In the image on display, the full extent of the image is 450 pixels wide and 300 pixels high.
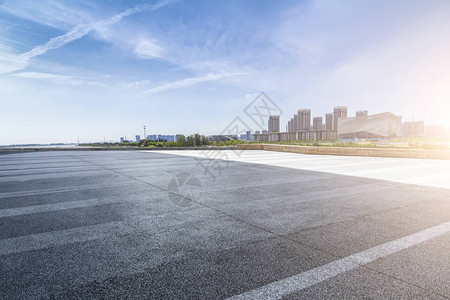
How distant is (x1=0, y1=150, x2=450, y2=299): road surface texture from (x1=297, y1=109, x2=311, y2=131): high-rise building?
237ft

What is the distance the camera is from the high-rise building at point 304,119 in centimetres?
7496

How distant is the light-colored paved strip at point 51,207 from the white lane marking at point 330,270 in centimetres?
436

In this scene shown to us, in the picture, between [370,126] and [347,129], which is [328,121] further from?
[370,126]

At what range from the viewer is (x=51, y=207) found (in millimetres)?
5129

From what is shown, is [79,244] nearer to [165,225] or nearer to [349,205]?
[165,225]

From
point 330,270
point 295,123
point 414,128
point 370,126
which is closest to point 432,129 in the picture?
point 414,128

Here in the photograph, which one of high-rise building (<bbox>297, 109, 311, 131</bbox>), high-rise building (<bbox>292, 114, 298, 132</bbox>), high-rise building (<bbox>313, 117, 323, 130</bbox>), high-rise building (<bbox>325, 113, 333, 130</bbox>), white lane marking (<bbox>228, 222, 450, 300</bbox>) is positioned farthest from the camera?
high-rise building (<bbox>313, 117, 323, 130</bbox>)

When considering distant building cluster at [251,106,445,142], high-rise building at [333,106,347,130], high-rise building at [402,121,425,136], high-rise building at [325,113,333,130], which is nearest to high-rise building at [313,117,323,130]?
high-rise building at [325,113,333,130]

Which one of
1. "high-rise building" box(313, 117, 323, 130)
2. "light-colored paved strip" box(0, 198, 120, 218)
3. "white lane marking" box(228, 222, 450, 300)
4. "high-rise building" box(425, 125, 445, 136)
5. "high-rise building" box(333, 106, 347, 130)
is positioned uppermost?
"high-rise building" box(333, 106, 347, 130)

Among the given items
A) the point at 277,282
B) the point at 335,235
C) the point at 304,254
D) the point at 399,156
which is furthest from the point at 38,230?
the point at 399,156

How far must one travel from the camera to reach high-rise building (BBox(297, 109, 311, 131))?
75.0 meters

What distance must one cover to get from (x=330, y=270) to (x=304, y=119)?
258 ft

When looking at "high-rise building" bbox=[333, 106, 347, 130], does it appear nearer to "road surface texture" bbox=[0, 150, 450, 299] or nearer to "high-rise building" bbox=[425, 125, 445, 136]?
"high-rise building" bbox=[425, 125, 445, 136]

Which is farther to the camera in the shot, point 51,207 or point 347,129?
point 347,129
